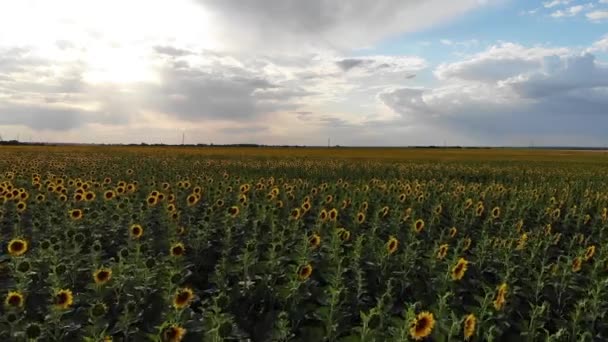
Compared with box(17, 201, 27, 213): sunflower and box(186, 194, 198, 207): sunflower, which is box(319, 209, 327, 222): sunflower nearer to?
box(186, 194, 198, 207): sunflower

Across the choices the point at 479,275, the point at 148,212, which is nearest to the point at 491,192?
the point at 479,275

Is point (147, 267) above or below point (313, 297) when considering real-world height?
above

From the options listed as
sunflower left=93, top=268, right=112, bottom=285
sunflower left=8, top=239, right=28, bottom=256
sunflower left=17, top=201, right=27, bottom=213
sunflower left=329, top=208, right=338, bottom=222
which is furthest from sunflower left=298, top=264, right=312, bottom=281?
sunflower left=17, top=201, right=27, bottom=213

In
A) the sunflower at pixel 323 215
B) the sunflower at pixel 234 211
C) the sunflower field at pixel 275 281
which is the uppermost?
the sunflower at pixel 234 211

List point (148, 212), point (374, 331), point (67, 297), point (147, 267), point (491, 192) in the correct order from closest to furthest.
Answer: point (374, 331), point (67, 297), point (147, 267), point (148, 212), point (491, 192)

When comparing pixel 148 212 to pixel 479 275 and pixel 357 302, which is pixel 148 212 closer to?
pixel 357 302

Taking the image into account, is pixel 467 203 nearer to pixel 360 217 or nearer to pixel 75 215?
pixel 360 217

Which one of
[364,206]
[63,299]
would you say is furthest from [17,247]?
[364,206]

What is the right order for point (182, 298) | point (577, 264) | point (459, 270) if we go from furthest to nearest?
point (577, 264) → point (459, 270) → point (182, 298)

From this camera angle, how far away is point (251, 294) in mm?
5137

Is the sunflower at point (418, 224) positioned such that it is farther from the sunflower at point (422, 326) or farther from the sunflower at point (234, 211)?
the sunflower at point (422, 326)

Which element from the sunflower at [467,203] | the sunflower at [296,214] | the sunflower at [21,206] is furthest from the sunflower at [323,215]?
the sunflower at [21,206]

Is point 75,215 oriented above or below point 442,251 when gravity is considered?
above

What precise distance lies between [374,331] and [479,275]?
11.4 ft
